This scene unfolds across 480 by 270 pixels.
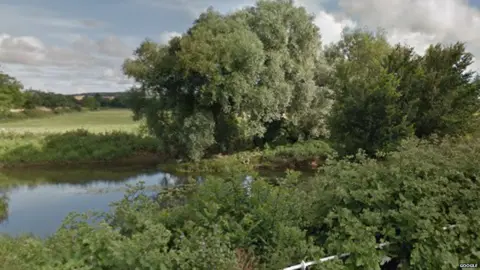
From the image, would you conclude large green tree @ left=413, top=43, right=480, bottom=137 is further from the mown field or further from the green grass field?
the green grass field

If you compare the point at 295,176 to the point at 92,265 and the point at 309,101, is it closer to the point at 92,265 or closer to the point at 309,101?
the point at 92,265

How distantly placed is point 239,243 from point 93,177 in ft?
57.2

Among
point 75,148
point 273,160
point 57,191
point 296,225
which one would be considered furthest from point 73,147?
point 296,225

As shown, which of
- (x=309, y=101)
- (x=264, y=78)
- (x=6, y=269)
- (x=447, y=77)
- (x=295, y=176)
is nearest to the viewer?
(x=6, y=269)

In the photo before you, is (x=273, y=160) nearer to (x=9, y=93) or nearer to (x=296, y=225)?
(x=296, y=225)

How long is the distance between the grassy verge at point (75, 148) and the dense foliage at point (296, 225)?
20364 mm

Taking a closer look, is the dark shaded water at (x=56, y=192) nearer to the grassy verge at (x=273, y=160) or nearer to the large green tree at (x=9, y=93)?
the grassy verge at (x=273, y=160)

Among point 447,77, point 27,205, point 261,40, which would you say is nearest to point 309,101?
point 261,40

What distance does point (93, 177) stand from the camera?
19.2 m

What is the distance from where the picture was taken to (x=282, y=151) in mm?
21734

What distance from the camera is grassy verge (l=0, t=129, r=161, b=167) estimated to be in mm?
22625

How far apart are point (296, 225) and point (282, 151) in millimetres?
18214

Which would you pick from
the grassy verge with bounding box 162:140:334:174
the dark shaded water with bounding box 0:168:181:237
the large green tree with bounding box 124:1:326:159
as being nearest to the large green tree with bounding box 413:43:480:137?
the grassy verge with bounding box 162:140:334:174

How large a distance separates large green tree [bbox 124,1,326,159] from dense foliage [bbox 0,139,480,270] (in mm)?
15452
